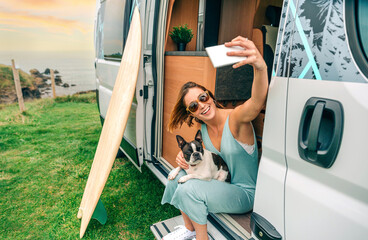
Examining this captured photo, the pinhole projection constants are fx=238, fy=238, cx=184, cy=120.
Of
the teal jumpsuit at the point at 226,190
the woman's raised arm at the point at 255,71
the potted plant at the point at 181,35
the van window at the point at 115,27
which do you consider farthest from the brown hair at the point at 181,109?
the van window at the point at 115,27

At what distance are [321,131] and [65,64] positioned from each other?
881cm

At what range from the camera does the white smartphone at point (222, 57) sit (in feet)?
3.59

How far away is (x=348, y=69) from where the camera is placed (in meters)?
0.87

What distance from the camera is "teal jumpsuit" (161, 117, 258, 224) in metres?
1.63

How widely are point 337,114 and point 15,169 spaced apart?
4399mm

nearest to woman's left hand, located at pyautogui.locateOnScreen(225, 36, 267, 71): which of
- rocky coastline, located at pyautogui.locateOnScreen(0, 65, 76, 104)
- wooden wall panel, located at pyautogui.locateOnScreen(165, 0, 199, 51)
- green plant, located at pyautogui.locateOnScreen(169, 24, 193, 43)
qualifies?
green plant, located at pyautogui.locateOnScreen(169, 24, 193, 43)

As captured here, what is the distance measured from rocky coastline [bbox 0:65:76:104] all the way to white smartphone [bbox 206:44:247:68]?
8.38 m

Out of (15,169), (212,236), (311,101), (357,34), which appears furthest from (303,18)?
(15,169)

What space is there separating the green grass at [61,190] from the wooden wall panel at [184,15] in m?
1.90

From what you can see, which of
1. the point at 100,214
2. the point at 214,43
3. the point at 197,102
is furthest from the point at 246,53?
the point at 100,214

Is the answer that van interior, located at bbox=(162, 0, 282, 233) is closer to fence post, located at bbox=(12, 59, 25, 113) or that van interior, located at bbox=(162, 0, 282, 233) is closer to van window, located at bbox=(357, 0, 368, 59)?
van window, located at bbox=(357, 0, 368, 59)

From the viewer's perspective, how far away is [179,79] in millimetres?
2521

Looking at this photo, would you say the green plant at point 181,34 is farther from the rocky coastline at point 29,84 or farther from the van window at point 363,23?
the rocky coastline at point 29,84

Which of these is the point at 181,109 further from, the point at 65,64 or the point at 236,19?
the point at 65,64
